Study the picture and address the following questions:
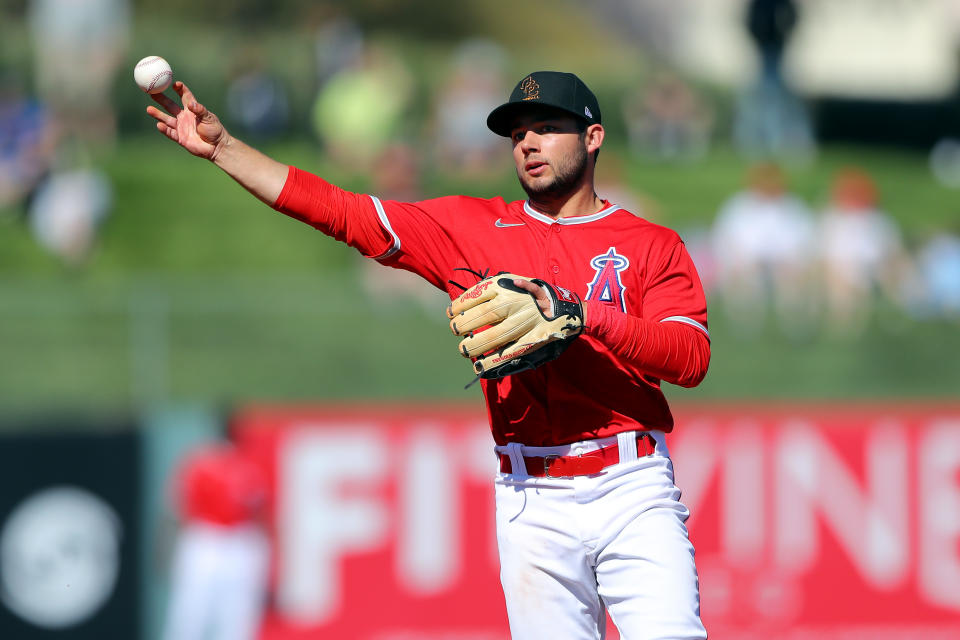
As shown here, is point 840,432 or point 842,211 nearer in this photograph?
point 840,432

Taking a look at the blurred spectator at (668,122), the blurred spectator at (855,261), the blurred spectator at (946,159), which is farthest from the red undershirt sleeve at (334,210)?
the blurred spectator at (946,159)

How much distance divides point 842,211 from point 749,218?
1038 millimetres

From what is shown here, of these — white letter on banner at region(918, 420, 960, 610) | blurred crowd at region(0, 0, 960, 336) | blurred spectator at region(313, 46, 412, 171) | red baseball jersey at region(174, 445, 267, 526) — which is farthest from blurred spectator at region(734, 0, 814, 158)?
red baseball jersey at region(174, 445, 267, 526)

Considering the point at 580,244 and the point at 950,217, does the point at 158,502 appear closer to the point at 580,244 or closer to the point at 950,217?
the point at 580,244

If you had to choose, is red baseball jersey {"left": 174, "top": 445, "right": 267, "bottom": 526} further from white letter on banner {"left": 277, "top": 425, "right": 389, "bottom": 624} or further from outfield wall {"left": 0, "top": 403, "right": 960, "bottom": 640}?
white letter on banner {"left": 277, "top": 425, "right": 389, "bottom": 624}

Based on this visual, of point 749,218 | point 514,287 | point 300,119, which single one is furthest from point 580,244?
point 300,119

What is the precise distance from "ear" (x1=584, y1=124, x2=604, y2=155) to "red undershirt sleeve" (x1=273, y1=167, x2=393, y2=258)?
748 millimetres

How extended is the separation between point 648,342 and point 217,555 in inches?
260

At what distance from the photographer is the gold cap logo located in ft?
15.2

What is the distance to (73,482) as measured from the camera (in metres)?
10.3

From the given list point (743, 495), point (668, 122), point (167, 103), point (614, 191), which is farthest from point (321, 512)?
point (668, 122)

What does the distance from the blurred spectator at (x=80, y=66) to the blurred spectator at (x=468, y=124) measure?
4.08m

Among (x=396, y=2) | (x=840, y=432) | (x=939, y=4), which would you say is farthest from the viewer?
(x=396, y=2)

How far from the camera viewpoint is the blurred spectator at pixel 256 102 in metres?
17.9
